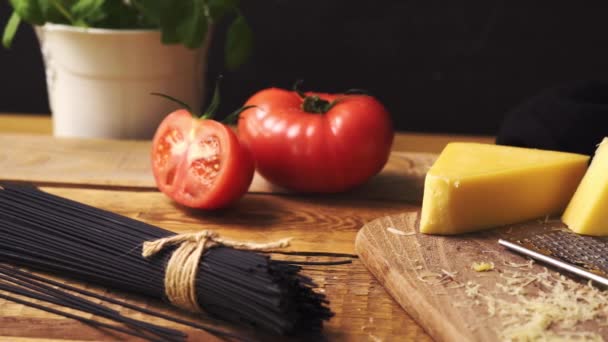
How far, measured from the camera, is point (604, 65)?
210cm

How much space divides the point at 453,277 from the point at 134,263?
446 millimetres

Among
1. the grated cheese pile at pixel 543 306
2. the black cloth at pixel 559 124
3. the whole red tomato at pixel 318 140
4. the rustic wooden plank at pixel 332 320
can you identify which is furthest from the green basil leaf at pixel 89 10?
the grated cheese pile at pixel 543 306

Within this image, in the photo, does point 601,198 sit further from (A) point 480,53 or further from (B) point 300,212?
(A) point 480,53

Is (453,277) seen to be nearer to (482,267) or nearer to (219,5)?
(482,267)

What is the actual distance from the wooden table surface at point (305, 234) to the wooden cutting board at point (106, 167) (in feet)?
0.10

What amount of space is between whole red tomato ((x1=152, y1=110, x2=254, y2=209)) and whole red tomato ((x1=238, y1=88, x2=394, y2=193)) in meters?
0.06

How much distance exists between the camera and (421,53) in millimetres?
2113

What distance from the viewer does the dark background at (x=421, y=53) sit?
2066mm

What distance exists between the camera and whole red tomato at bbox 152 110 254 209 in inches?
57.3

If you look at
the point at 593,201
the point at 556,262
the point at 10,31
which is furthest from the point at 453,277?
the point at 10,31

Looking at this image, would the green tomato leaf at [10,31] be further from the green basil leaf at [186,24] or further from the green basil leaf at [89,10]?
the green basil leaf at [186,24]

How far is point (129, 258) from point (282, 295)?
0.84 feet

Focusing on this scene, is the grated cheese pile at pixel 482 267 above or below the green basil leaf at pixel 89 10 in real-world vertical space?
below

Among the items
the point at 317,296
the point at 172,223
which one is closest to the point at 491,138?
the point at 172,223
